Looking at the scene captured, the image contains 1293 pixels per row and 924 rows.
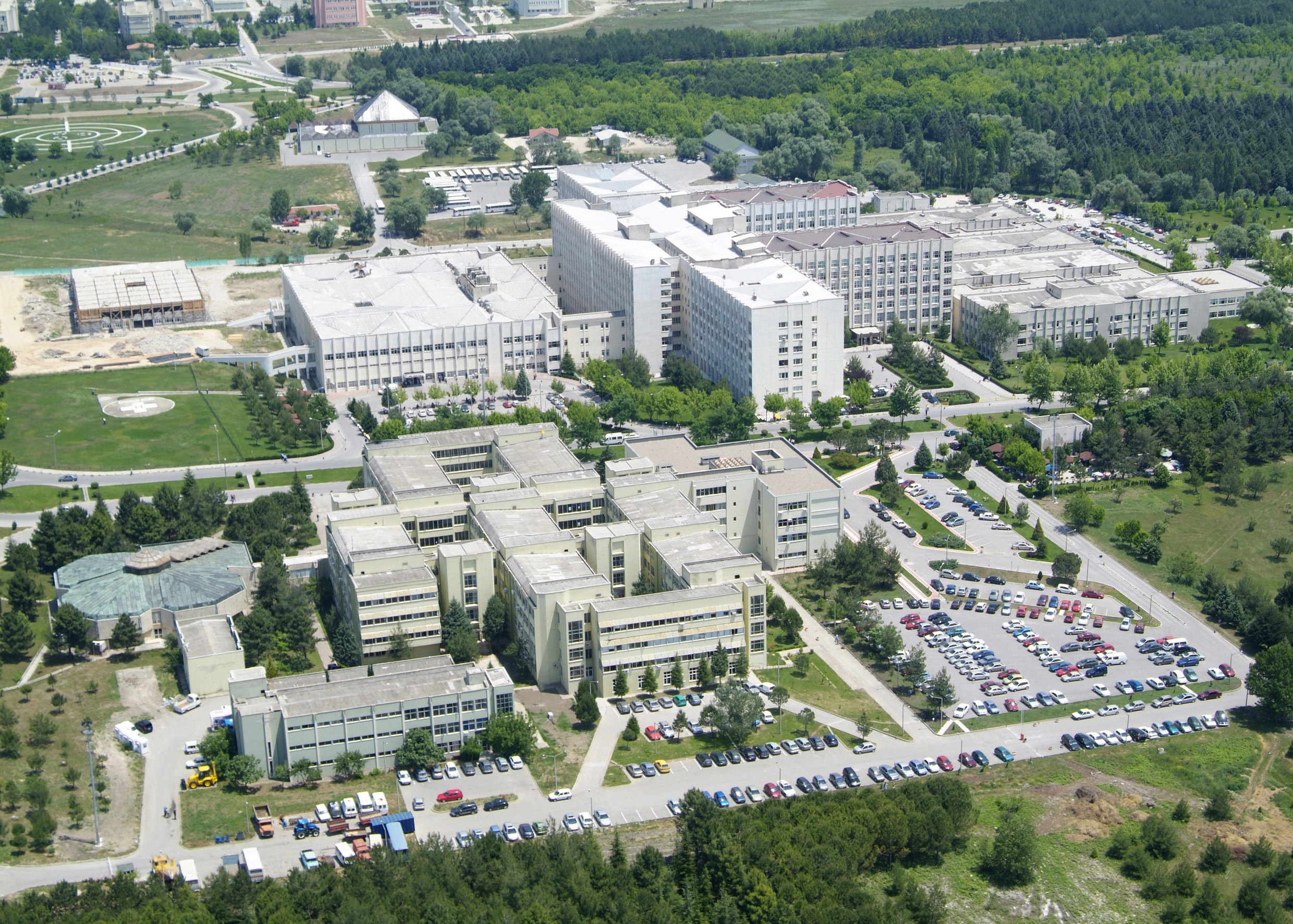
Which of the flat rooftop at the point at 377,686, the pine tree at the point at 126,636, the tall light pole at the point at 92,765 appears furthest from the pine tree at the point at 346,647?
the tall light pole at the point at 92,765

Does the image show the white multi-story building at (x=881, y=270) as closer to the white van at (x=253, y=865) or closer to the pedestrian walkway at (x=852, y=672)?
the pedestrian walkway at (x=852, y=672)

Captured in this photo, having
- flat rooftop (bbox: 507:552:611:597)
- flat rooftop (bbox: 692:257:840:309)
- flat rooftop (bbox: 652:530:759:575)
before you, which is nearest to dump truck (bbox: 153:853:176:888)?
flat rooftop (bbox: 507:552:611:597)

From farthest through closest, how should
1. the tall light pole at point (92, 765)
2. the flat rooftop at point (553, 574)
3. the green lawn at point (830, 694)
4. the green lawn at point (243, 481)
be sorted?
1. the green lawn at point (243, 481)
2. the flat rooftop at point (553, 574)
3. the green lawn at point (830, 694)
4. the tall light pole at point (92, 765)

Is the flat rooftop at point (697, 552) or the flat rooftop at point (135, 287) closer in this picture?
the flat rooftop at point (697, 552)

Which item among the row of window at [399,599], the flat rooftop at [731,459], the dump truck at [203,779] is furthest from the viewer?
the flat rooftop at [731,459]

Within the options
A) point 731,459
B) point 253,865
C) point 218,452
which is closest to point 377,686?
point 253,865

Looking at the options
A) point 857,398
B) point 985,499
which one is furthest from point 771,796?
point 857,398

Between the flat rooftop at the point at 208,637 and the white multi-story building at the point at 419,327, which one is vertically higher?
the white multi-story building at the point at 419,327
